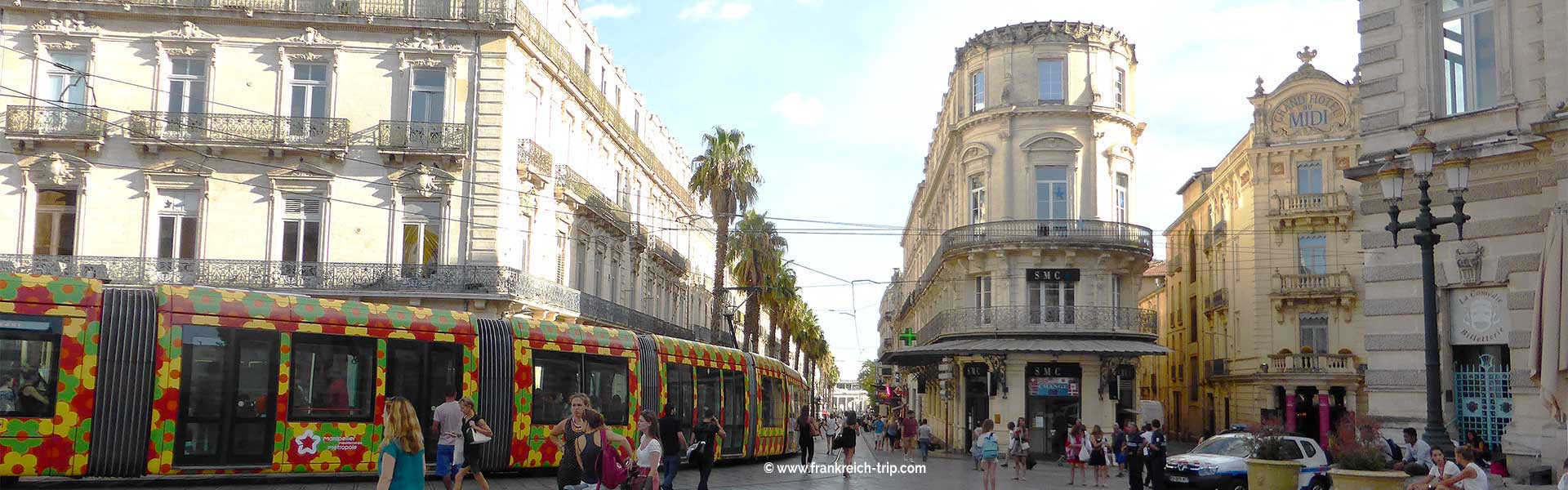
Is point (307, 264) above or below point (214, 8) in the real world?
below

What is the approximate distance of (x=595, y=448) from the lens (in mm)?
10945

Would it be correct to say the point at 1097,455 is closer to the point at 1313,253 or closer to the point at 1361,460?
the point at 1361,460

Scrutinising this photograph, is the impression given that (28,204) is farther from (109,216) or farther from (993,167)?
(993,167)

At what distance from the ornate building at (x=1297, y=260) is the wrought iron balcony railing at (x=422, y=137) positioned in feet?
92.0

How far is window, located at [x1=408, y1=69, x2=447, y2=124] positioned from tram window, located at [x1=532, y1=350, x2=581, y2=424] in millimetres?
13026

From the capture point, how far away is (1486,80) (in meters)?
17.6

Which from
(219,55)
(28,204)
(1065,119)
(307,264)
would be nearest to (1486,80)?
(1065,119)

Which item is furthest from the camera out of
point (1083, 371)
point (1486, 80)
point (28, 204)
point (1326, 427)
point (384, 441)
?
point (1326, 427)

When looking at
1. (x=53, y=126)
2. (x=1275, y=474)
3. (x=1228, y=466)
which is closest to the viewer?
(x=1275, y=474)

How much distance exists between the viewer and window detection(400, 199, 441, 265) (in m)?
31.4

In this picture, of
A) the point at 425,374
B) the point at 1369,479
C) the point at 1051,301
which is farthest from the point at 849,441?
the point at 1369,479

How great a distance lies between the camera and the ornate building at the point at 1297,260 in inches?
1737

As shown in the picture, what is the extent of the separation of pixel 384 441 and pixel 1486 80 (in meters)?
15.8

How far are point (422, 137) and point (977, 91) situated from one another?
58.1 ft
